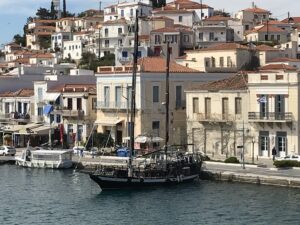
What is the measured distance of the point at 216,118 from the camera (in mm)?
58438

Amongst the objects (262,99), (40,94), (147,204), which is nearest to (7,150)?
(40,94)

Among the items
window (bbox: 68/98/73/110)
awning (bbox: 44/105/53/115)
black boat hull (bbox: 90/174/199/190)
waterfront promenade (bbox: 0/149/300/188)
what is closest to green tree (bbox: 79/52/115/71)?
awning (bbox: 44/105/53/115)

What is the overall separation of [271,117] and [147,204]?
14.9m

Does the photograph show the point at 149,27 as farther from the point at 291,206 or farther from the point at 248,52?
the point at 291,206

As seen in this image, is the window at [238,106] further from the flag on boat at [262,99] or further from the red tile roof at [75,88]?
the red tile roof at [75,88]

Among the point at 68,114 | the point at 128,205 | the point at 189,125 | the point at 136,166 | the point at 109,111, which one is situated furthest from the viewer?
the point at 68,114

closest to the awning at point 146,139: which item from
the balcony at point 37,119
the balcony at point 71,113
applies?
the balcony at point 71,113

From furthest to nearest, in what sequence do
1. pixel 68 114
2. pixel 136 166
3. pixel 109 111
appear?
pixel 68 114 → pixel 109 111 → pixel 136 166

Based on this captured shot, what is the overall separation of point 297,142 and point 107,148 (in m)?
16.4

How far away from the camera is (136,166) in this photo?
50.8m

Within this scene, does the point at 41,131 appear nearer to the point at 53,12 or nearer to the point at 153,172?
the point at 153,172

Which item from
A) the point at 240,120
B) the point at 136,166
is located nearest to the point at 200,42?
the point at 240,120

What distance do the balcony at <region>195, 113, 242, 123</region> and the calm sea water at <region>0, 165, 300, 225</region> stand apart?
9069 millimetres

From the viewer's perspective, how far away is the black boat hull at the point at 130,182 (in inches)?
1901
